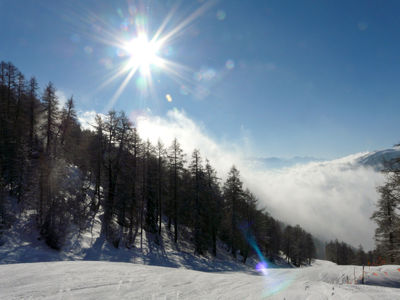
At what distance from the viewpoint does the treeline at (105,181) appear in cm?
1642

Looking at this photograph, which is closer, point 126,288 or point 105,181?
point 126,288

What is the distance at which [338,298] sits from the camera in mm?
4621

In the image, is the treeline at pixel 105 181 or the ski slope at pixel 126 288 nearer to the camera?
the ski slope at pixel 126 288

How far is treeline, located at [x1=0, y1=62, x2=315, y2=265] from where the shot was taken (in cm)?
1642

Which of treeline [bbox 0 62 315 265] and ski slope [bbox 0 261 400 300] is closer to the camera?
ski slope [bbox 0 261 400 300]

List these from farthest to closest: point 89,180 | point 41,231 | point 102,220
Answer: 1. point 89,180
2. point 102,220
3. point 41,231

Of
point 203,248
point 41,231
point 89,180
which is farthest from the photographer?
point 89,180

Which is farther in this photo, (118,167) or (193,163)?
(193,163)

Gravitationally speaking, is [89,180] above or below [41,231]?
above

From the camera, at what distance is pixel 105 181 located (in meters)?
23.9

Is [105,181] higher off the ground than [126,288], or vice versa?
[105,181]

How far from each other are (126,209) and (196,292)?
20044 mm

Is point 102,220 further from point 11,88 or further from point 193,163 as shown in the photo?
point 11,88

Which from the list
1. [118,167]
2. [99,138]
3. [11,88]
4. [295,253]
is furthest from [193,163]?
[295,253]
